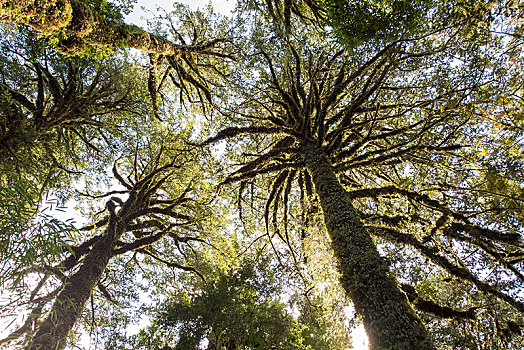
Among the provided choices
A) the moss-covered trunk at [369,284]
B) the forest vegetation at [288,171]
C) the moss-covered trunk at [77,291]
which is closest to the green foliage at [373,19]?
the forest vegetation at [288,171]

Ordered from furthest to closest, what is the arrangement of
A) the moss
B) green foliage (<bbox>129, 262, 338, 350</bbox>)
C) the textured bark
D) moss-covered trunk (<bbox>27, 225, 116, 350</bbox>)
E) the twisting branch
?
green foliage (<bbox>129, 262, 338, 350</bbox>), moss-covered trunk (<bbox>27, 225, 116, 350</bbox>), the twisting branch, the textured bark, the moss

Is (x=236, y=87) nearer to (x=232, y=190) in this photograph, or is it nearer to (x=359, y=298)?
(x=232, y=190)

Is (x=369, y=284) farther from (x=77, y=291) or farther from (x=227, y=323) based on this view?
(x=77, y=291)

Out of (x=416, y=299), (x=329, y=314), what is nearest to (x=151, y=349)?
(x=329, y=314)

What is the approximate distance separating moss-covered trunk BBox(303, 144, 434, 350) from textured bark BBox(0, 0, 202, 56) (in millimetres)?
4480

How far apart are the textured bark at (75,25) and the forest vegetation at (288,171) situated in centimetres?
2

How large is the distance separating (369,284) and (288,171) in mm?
4210

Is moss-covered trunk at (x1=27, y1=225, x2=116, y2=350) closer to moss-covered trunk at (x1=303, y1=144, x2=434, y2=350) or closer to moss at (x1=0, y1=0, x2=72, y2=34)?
moss at (x1=0, y1=0, x2=72, y2=34)

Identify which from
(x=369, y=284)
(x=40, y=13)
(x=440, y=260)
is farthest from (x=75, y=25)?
(x=440, y=260)

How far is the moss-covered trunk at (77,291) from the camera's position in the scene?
16.4 feet

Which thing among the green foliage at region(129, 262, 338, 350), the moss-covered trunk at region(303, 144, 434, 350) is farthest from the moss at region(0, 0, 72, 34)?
the green foliage at region(129, 262, 338, 350)

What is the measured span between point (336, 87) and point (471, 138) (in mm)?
3019

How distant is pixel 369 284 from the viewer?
3.04 metres

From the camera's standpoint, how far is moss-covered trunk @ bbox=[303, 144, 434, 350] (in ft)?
8.24
